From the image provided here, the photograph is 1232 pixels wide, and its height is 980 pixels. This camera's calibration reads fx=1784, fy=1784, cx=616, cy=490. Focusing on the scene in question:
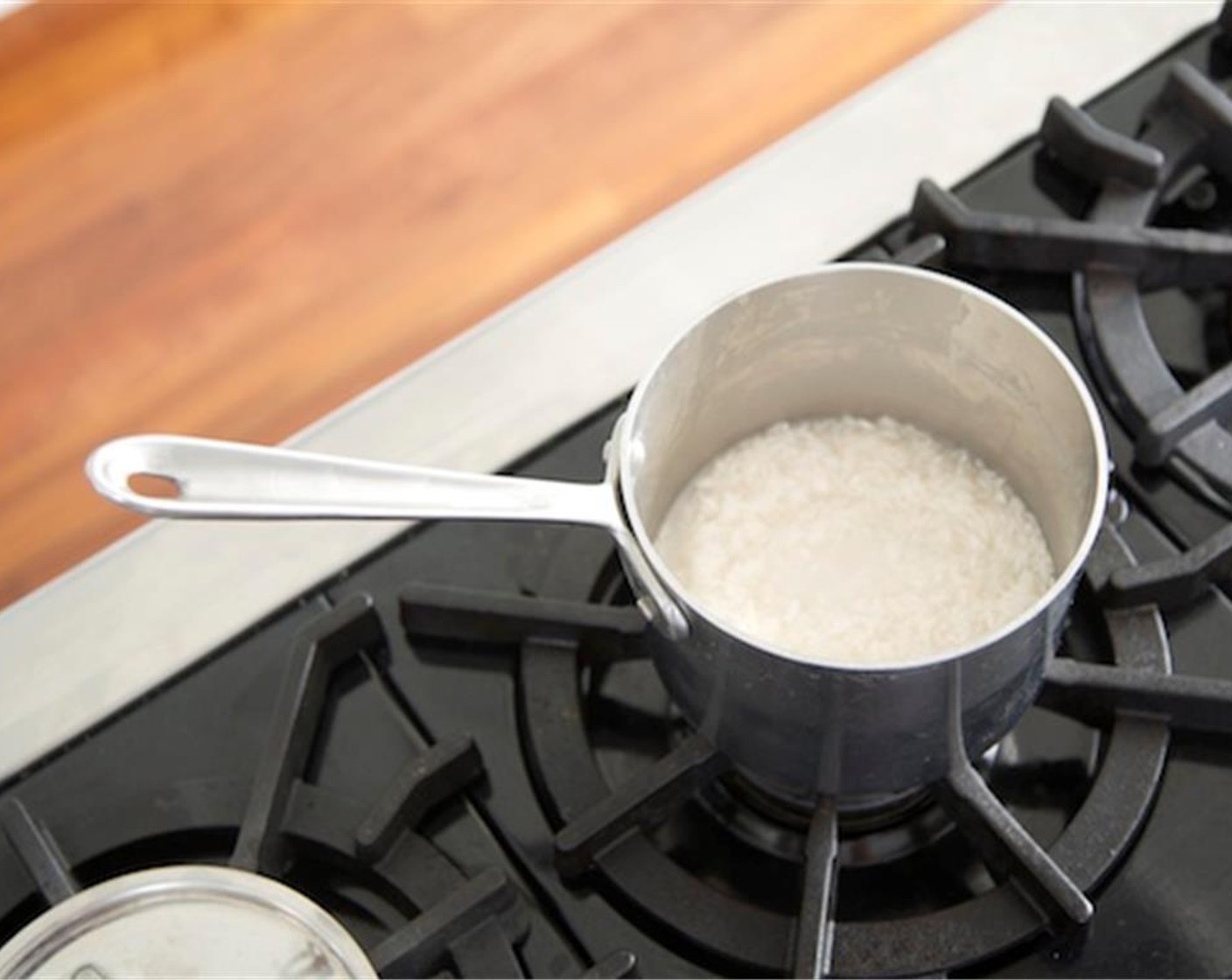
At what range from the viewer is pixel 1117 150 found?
1.98 feet

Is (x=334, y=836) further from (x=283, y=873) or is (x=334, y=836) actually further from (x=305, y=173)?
(x=305, y=173)

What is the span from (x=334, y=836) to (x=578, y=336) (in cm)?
19

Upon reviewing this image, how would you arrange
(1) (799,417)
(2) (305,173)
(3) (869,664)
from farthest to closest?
(2) (305,173) < (1) (799,417) < (3) (869,664)

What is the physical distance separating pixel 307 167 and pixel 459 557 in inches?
7.1

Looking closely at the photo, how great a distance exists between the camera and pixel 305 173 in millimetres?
664

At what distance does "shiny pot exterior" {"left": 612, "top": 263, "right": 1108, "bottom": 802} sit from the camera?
0.44 meters

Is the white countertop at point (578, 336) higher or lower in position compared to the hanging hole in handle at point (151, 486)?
lower

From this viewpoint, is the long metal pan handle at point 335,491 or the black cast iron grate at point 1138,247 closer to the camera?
the long metal pan handle at point 335,491

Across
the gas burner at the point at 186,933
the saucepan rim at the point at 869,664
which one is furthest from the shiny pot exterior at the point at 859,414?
the gas burner at the point at 186,933

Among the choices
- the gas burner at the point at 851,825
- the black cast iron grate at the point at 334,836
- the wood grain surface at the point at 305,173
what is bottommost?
the gas burner at the point at 851,825

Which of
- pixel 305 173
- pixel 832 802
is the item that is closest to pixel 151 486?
pixel 305 173

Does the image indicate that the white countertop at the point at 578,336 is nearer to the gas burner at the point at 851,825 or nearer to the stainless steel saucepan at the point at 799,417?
the stainless steel saucepan at the point at 799,417

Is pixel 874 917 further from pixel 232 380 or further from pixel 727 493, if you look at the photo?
pixel 232 380

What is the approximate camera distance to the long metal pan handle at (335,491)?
438 mm
